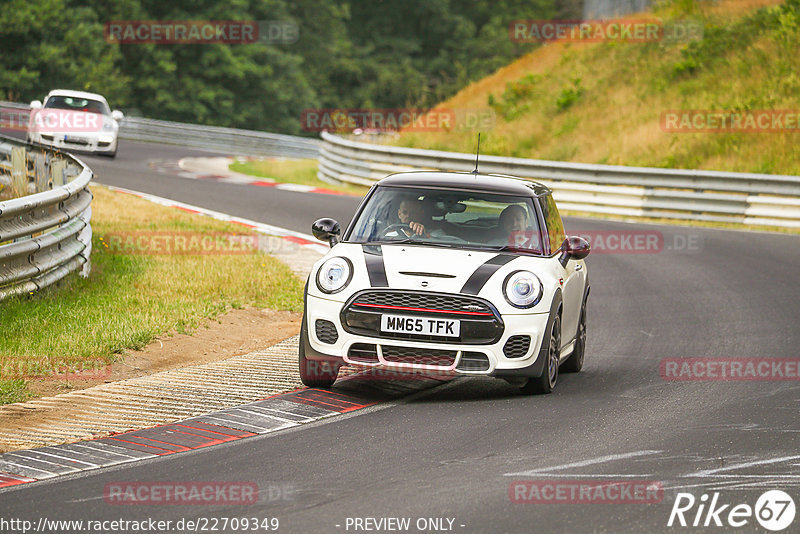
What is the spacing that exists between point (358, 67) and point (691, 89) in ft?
136

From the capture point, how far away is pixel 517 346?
7836 mm

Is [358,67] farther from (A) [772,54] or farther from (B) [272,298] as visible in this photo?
(B) [272,298]

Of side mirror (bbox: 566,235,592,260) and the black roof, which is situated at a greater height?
the black roof

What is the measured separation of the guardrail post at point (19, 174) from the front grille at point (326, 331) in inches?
313

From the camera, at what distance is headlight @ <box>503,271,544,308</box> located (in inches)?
311

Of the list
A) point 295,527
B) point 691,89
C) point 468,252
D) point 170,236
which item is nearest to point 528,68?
point 691,89

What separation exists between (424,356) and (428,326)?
A: 0.21 metres

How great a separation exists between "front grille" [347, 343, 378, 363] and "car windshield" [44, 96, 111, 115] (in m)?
22.9

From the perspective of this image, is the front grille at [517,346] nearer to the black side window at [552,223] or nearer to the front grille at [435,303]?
the front grille at [435,303]

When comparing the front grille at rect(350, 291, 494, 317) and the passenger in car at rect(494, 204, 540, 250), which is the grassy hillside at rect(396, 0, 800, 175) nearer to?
the passenger in car at rect(494, 204, 540, 250)

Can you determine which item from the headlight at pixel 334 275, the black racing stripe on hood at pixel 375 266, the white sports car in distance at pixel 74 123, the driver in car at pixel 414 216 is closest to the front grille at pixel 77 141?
the white sports car in distance at pixel 74 123

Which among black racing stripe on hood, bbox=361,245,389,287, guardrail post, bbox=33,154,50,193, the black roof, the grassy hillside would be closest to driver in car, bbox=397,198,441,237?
the black roof

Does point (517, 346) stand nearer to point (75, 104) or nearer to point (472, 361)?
point (472, 361)

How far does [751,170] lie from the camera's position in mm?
25609
